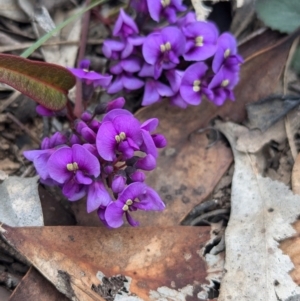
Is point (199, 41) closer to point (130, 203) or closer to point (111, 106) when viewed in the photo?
point (111, 106)

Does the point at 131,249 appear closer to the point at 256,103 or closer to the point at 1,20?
the point at 256,103

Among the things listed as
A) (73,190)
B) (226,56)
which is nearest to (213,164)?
(226,56)

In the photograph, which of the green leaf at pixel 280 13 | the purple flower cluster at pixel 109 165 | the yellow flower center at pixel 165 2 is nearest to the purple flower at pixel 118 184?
the purple flower cluster at pixel 109 165

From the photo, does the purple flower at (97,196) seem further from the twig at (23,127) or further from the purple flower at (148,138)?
the twig at (23,127)

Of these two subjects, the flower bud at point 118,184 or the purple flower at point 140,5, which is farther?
the purple flower at point 140,5

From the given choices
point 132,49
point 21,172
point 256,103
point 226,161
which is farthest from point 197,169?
point 21,172

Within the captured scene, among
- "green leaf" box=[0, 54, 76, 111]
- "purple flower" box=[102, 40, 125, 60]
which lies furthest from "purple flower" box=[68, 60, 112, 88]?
"purple flower" box=[102, 40, 125, 60]
